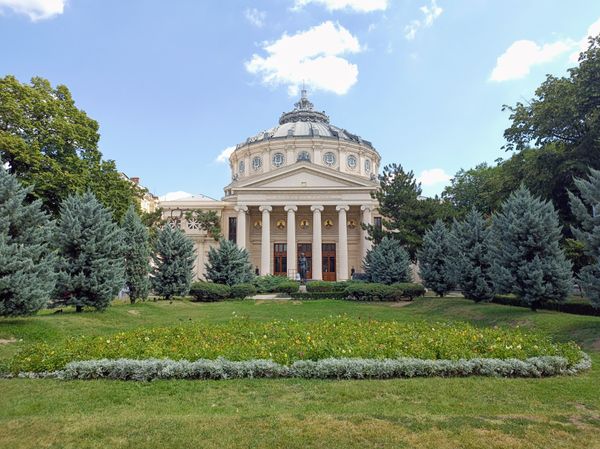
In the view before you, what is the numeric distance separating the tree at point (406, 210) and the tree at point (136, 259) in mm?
17997

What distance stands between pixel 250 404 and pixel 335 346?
3067 millimetres

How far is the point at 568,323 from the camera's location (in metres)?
14.1

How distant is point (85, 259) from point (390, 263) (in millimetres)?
20448

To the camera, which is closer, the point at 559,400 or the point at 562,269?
the point at 559,400

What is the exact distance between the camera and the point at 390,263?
31.7m

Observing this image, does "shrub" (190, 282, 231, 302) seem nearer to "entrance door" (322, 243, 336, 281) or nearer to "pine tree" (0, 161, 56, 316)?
"pine tree" (0, 161, 56, 316)

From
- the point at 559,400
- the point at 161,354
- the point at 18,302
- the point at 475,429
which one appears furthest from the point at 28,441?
the point at 18,302

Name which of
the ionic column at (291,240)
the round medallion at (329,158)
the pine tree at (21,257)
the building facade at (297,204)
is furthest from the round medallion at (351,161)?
the pine tree at (21,257)

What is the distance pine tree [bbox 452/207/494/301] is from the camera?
22297mm

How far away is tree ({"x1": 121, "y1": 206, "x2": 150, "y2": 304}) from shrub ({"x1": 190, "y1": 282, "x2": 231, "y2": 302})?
5355 millimetres

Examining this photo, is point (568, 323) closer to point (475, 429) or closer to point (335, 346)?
point (335, 346)

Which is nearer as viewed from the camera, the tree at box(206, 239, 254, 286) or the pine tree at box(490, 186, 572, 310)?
the pine tree at box(490, 186, 572, 310)

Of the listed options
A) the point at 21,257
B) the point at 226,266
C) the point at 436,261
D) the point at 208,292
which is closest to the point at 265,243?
the point at 226,266

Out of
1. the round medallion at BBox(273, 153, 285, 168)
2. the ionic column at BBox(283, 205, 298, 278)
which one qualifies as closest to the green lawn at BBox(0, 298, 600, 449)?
the ionic column at BBox(283, 205, 298, 278)
